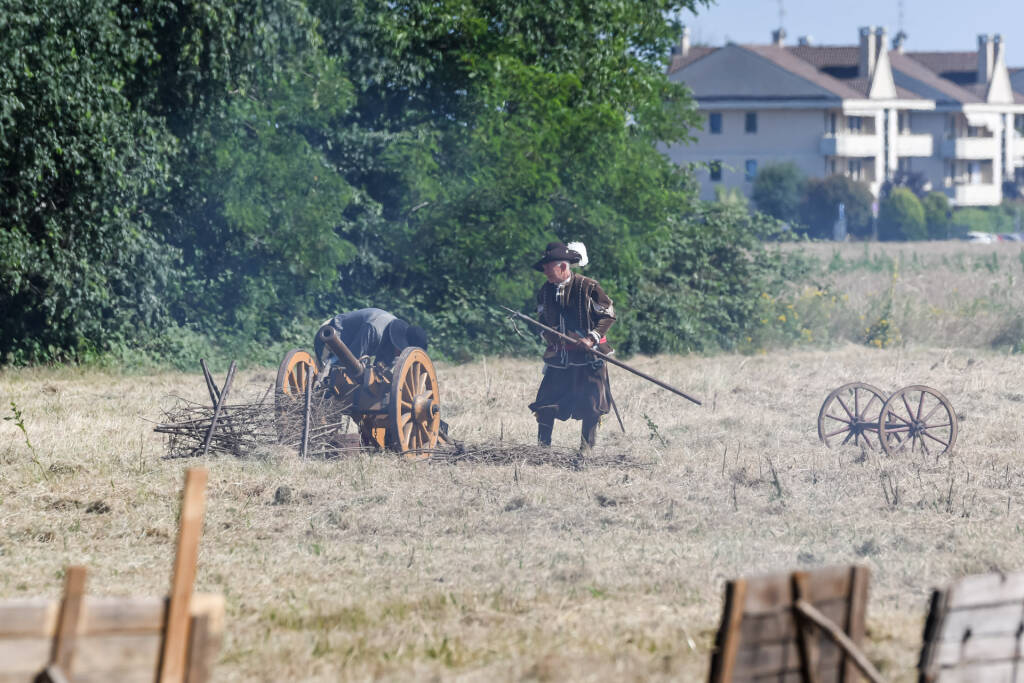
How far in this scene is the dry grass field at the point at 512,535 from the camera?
5383mm

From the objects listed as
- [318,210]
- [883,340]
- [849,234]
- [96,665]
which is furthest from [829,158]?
[96,665]

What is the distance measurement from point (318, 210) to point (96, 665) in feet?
47.3

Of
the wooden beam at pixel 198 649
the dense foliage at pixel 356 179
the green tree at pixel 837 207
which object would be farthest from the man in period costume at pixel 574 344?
the green tree at pixel 837 207

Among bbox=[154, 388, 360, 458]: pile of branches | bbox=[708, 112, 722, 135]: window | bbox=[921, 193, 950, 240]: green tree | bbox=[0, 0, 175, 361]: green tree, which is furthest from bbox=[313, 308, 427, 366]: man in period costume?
bbox=[708, 112, 722, 135]: window

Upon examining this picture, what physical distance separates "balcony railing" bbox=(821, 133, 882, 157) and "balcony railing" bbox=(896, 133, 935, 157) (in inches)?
122

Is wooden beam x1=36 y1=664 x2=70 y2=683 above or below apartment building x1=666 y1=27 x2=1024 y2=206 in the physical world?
below

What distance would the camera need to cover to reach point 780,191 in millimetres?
54594

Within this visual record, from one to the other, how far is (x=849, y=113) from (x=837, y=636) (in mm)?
60760

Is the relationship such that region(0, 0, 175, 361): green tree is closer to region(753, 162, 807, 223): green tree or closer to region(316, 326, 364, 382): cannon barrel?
region(316, 326, 364, 382): cannon barrel

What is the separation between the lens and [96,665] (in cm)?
347

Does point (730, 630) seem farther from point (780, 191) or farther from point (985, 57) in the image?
point (985, 57)

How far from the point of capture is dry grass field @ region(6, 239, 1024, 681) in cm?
538

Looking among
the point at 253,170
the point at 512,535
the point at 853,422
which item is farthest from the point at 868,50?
the point at 512,535

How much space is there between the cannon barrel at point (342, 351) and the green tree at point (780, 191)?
4585 cm
